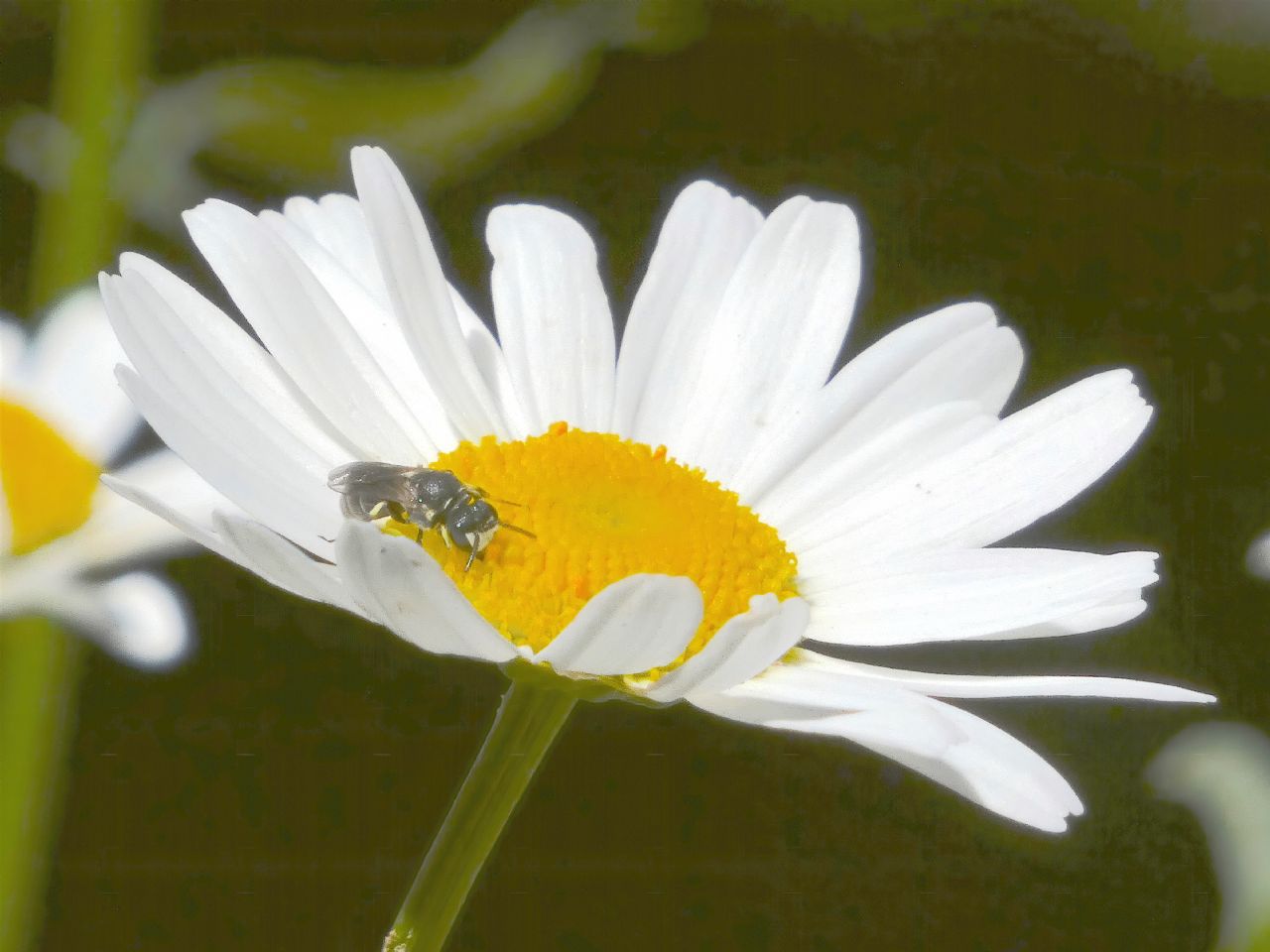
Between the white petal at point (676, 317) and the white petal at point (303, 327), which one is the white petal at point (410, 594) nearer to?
the white petal at point (303, 327)

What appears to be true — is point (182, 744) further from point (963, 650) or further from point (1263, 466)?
point (1263, 466)

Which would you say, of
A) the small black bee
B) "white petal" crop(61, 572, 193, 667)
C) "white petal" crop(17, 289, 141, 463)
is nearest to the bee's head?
the small black bee

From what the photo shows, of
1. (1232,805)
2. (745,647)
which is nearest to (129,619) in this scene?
(745,647)

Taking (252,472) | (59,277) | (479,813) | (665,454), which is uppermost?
(59,277)

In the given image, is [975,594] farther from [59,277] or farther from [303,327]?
[59,277]

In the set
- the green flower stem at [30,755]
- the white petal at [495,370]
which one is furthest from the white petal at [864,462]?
the green flower stem at [30,755]

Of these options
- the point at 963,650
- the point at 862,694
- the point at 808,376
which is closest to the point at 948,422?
the point at 808,376
